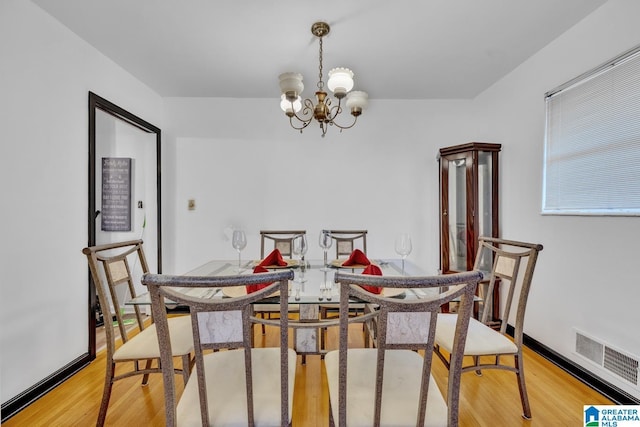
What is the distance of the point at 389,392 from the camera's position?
42.3 inches

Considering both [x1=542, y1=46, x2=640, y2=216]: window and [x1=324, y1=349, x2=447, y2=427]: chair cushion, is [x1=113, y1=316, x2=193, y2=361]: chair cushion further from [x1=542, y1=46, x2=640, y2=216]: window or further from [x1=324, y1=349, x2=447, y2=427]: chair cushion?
[x1=542, y1=46, x2=640, y2=216]: window

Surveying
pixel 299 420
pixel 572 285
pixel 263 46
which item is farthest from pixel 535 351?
pixel 263 46

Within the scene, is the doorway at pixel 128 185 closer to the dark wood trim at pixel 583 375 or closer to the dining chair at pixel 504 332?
the dining chair at pixel 504 332

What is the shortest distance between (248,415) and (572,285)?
7.63 ft

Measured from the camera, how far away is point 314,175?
3438mm

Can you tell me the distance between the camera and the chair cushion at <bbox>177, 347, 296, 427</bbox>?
989mm

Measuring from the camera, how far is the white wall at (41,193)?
1.69m

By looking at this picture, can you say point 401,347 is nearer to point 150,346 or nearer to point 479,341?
point 479,341

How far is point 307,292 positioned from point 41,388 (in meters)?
1.80

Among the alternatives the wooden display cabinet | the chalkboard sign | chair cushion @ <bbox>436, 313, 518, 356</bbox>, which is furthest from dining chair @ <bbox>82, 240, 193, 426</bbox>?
the wooden display cabinet

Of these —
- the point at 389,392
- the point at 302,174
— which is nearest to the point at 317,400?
the point at 389,392

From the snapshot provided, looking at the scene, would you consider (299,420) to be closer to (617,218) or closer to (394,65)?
(617,218)

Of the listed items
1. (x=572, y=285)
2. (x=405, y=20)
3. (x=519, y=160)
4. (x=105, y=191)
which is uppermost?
(x=405, y=20)

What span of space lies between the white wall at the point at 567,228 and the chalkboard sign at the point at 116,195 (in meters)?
4.04
